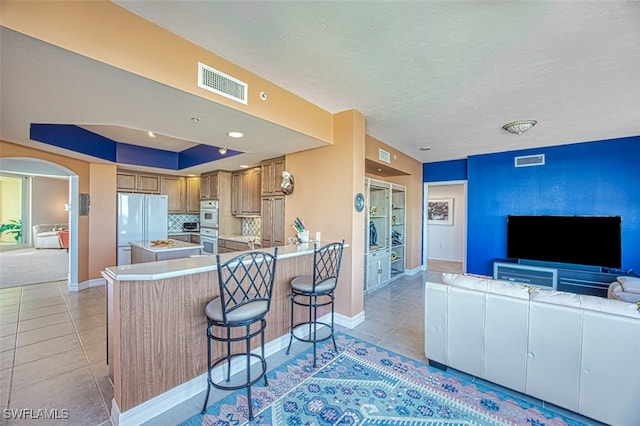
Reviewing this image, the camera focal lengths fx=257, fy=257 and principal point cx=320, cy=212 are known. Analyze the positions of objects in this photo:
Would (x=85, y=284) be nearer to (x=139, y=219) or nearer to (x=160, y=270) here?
(x=139, y=219)

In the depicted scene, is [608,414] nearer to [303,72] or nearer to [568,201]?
[303,72]

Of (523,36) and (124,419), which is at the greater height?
(523,36)

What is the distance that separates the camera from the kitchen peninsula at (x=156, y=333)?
1714 mm

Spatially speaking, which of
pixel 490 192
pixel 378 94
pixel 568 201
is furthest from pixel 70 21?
pixel 568 201

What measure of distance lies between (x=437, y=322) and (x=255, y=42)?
9.04 ft

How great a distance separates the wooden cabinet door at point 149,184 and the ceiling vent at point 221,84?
4.67 metres

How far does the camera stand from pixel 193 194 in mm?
6438

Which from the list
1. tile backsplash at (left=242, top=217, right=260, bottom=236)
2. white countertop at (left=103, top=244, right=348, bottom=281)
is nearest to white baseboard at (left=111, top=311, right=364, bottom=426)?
white countertop at (left=103, top=244, right=348, bottom=281)

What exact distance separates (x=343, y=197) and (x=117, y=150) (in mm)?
4547

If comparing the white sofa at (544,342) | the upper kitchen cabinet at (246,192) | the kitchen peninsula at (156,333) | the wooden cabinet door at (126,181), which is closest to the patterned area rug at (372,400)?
the white sofa at (544,342)

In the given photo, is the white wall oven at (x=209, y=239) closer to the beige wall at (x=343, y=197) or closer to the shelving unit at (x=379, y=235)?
the beige wall at (x=343, y=197)

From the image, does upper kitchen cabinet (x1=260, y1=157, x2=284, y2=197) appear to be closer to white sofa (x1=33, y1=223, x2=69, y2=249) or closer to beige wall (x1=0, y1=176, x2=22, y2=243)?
white sofa (x1=33, y1=223, x2=69, y2=249)

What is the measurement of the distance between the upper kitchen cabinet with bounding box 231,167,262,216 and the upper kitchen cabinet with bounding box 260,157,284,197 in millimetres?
685

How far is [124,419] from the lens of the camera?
170 cm
